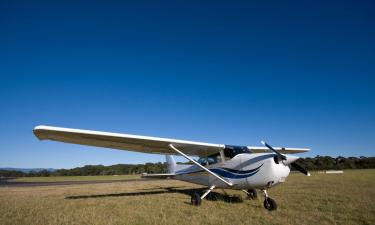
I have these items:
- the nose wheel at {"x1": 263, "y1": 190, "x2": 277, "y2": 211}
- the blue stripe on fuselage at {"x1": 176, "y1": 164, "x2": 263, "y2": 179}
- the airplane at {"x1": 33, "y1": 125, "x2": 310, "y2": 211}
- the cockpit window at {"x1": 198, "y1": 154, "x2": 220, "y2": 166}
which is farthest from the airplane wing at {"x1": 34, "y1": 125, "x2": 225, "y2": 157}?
the nose wheel at {"x1": 263, "y1": 190, "x2": 277, "y2": 211}

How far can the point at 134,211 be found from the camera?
7.27 m

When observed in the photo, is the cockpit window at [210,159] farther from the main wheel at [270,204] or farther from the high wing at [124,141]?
the main wheel at [270,204]

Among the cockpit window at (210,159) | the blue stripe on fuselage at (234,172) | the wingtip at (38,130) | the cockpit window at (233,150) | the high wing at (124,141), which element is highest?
the wingtip at (38,130)

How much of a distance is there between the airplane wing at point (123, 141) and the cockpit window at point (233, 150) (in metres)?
0.22

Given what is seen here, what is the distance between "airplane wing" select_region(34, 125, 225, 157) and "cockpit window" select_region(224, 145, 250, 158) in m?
0.22

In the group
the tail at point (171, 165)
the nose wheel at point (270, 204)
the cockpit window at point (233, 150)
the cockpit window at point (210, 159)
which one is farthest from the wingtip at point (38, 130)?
the tail at point (171, 165)

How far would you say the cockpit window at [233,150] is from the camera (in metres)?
9.73

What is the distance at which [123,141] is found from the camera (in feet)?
29.5

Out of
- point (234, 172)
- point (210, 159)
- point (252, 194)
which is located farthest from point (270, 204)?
point (210, 159)

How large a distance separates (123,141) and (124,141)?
4 centimetres

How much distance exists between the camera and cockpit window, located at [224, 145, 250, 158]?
973cm

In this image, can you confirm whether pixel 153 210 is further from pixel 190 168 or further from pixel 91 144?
pixel 190 168

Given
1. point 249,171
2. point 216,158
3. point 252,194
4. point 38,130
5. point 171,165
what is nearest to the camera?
point 38,130

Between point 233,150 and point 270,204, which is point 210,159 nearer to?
point 233,150
